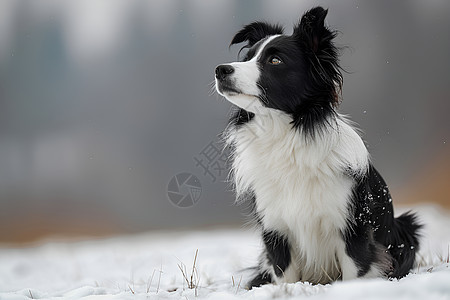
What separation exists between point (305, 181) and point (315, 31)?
97 cm

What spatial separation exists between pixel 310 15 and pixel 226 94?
2.50 ft

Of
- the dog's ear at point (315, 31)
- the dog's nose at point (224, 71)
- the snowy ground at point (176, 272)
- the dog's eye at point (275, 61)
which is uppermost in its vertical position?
the dog's ear at point (315, 31)

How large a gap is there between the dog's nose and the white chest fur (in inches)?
15.6

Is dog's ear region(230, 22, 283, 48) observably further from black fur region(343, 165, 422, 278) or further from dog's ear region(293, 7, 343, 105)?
black fur region(343, 165, 422, 278)

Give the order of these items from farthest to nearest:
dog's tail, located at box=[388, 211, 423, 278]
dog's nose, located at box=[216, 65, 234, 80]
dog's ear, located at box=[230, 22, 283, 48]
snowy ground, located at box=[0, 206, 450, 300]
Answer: dog's ear, located at box=[230, 22, 283, 48]
dog's tail, located at box=[388, 211, 423, 278]
dog's nose, located at box=[216, 65, 234, 80]
snowy ground, located at box=[0, 206, 450, 300]

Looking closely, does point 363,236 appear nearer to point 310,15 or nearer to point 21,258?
point 310,15

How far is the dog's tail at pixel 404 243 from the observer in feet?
11.0

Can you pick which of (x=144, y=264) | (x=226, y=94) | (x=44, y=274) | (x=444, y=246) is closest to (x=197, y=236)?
(x=144, y=264)

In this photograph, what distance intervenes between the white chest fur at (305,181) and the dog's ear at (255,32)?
742 millimetres

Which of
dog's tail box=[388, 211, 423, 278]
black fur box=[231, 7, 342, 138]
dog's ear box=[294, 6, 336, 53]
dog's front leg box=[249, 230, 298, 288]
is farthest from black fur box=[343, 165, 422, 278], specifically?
dog's ear box=[294, 6, 336, 53]

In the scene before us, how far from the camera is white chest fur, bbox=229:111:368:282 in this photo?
2.97 m

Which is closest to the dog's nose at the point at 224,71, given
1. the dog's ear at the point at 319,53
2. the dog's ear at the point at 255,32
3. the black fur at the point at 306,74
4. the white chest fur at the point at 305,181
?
the black fur at the point at 306,74

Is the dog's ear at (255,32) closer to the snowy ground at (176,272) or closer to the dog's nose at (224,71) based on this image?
the dog's nose at (224,71)

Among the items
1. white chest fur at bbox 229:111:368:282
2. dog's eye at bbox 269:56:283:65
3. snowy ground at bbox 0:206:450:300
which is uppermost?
dog's eye at bbox 269:56:283:65
